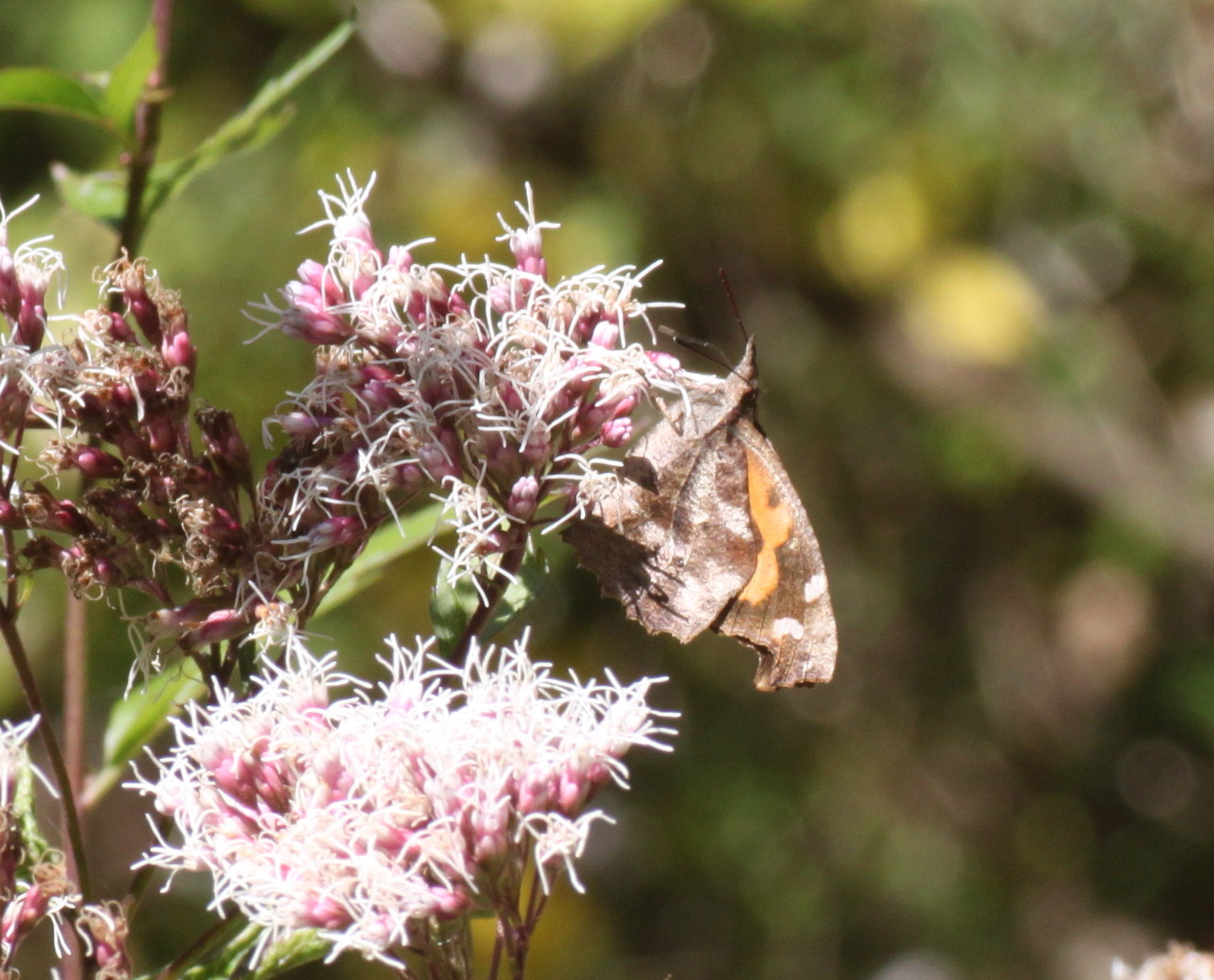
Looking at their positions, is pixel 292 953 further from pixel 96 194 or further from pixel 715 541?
pixel 96 194

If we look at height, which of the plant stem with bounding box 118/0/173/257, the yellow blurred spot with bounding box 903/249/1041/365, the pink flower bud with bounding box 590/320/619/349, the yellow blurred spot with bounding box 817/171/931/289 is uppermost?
the plant stem with bounding box 118/0/173/257

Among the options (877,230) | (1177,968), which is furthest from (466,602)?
(877,230)

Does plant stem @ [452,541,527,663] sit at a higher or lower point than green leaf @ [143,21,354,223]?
lower

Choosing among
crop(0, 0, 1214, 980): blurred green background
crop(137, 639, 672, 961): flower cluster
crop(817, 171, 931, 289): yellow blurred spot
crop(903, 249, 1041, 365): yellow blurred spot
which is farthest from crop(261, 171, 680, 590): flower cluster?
crop(903, 249, 1041, 365): yellow blurred spot

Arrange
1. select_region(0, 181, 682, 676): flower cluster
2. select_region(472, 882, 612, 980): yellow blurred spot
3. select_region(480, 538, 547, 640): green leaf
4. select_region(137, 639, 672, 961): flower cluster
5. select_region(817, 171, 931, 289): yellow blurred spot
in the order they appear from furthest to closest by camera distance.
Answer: select_region(817, 171, 931, 289): yellow blurred spot < select_region(472, 882, 612, 980): yellow blurred spot < select_region(480, 538, 547, 640): green leaf < select_region(0, 181, 682, 676): flower cluster < select_region(137, 639, 672, 961): flower cluster

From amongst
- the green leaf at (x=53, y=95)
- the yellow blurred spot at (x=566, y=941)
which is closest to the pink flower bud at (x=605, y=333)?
the green leaf at (x=53, y=95)

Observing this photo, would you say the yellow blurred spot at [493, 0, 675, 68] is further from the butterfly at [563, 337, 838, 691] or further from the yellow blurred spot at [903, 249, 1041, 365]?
the butterfly at [563, 337, 838, 691]

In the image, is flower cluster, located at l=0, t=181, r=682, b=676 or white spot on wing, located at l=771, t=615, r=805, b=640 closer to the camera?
flower cluster, located at l=0, t=181, r=682, b=676

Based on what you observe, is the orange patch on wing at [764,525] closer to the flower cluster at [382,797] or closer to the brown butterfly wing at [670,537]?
the brown butterfly wing at [670,537]
